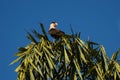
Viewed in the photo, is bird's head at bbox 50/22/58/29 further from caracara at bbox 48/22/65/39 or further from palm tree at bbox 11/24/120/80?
palm tree at bbox 11/24/120/80

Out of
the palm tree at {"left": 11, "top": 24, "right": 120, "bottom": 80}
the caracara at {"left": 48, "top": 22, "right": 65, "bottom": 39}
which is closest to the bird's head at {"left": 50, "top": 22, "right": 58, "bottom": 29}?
the caracara at {"left": 48, "top": 22, "right": 65, "bottom": 39}

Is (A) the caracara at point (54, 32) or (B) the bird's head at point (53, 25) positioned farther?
(B) the bird's head at point (53, 25)

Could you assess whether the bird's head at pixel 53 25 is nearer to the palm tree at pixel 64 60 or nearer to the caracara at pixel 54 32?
the caracara at pixel 54 32

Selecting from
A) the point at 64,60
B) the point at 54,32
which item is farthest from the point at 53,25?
the point at 64,60

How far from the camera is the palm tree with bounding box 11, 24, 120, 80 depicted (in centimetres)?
1177

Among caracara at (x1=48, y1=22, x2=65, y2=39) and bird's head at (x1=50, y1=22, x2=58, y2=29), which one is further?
bird's head at (x1=50, y1=22, x2=58, y2=29)

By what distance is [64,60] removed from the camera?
1178cm

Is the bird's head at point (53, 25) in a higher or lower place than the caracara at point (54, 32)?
higher

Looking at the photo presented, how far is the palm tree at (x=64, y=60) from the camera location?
1177cm

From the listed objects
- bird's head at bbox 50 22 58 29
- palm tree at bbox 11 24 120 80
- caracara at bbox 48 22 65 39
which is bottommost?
palm tree at bbox 11 24 120 80

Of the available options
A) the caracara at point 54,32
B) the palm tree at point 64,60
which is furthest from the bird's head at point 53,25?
the palm tree at point 64,60

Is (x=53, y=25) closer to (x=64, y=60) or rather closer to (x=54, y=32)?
(x=54, y=32)

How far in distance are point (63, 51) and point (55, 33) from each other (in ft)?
2.57

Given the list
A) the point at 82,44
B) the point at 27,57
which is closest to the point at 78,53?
the point at 82,44
